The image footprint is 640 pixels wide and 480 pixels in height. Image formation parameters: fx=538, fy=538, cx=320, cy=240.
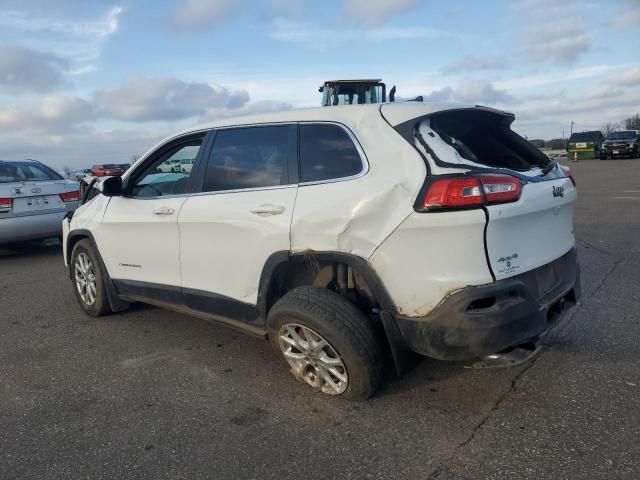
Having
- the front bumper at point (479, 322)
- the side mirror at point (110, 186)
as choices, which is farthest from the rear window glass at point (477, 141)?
the side mirror at point (110, 186)

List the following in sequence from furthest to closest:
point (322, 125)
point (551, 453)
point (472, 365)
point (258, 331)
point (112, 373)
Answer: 1. point (112, 373)
2. point (258, 331)
3. point (322, 125)
4. point (472, 365)
5. point (551, 453)

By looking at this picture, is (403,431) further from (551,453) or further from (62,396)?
(62,396)

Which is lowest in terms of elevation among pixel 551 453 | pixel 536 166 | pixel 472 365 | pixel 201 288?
pixel 551 453

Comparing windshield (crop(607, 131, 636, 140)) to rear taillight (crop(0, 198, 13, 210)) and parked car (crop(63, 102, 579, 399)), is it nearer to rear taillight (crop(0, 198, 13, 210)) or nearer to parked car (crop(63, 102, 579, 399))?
parked car (crop(63, 102, 579, 399))

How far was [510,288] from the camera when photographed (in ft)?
9.04

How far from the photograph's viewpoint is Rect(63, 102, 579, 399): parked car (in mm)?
2736

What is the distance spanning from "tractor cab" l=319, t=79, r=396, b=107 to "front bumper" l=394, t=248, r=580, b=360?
14333 millimetres

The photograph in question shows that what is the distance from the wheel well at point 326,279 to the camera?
9.81 ft

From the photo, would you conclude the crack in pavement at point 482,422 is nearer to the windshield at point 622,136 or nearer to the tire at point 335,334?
the tire at point 335,334

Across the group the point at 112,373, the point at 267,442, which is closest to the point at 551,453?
the point at 267,442

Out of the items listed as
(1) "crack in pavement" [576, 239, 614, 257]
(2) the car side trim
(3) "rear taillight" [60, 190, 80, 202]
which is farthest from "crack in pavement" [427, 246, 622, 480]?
(3) "rear taillight" [60, 190, 80, 202]

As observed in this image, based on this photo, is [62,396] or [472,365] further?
[62,396]

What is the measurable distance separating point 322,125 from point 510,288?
1.45m

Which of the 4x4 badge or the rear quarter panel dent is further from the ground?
the 4x4 badge
